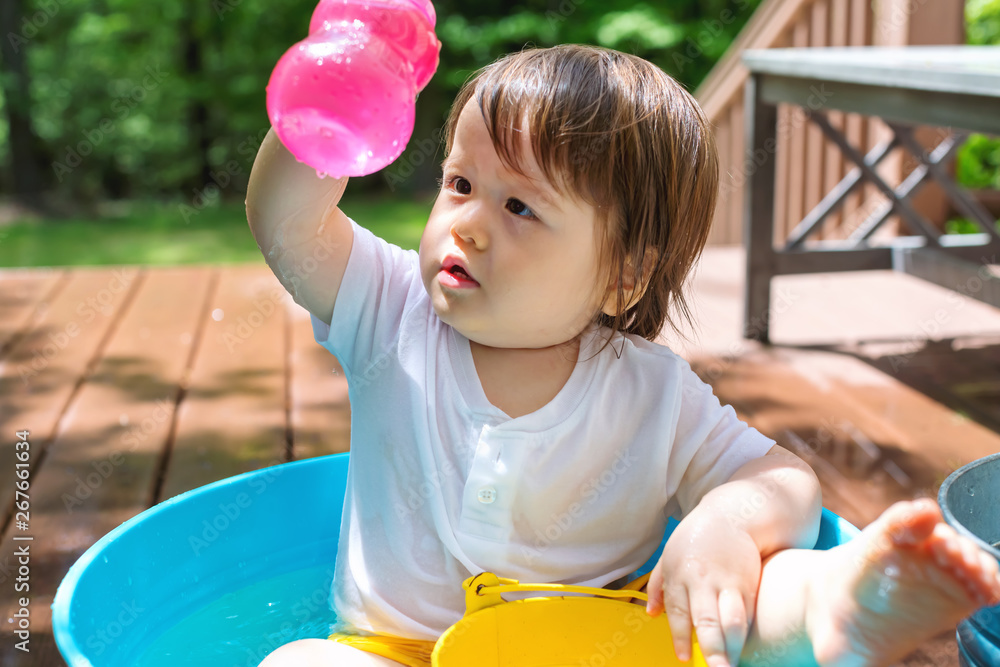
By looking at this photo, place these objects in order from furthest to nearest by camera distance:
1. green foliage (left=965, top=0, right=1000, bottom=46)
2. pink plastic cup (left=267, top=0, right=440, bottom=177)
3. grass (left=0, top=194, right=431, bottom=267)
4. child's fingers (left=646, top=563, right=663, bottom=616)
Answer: green foliage (left=965, top=0, right=1000, bottom=46), grass (left=0, top=194, right=431, bottom=267), child's fingers (left=646, top=563, right=663, bottom=616), pink plastic cup (left=267, top=0, right=440, bottom=177)

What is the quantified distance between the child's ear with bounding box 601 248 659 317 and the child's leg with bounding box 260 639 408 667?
50 centimetres

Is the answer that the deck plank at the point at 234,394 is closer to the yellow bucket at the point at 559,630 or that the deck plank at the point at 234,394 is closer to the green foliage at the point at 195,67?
the yellow bucket at the point at 559,630

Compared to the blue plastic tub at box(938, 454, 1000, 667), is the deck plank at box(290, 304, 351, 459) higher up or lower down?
lower down

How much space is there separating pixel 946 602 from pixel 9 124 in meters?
7.12

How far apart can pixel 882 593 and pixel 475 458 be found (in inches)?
18.6

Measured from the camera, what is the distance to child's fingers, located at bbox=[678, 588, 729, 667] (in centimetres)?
98

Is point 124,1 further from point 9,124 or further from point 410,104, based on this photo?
point 410,104

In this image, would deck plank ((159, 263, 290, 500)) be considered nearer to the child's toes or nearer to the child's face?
the child's face

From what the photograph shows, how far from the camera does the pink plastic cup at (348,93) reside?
93 centimetres

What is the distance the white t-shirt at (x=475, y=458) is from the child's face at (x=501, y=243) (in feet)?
0.35

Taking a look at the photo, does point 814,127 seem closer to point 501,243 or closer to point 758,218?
point 758,218

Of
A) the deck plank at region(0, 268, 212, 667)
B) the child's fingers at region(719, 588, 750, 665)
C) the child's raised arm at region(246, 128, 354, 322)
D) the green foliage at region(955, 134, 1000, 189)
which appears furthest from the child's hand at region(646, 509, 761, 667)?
the green foliage at region(955, 134, 1000, 189)

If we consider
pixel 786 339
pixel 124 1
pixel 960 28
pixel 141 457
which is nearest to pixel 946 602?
pixel 141 457

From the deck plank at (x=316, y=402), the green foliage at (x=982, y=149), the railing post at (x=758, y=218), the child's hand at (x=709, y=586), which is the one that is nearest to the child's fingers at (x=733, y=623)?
the child's hand at (x=709, y=586)
